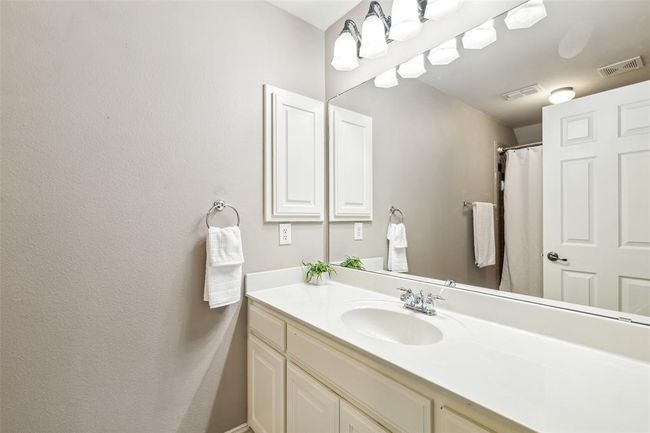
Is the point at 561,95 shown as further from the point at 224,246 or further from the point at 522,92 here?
the point at 224,246

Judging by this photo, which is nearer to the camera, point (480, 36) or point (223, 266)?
point (480, 36)

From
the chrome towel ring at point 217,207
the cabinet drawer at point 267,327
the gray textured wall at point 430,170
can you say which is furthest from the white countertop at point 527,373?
the chrome towel ring at point 217,207

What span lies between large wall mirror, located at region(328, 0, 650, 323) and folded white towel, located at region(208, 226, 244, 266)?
75cm

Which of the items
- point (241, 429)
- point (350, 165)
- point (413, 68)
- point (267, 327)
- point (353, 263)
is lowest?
point (241, 429)

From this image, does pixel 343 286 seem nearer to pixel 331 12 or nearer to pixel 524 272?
pixel 524 272

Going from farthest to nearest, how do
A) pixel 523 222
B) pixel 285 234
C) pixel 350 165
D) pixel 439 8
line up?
pixel 350 165
pixel 285 234
pixel 439 8
pixel 523 222

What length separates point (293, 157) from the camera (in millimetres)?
1605

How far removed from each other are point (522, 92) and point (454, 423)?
43.2 inches

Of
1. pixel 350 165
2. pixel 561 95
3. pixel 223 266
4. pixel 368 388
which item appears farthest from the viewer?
pixel 350 165

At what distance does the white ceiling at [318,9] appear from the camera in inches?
61.1

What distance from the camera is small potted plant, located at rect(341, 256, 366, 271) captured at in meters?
1.63

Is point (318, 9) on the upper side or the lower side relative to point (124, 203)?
upper

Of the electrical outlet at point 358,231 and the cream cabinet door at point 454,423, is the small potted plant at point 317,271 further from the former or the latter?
the cream cabinet door at point 454,423

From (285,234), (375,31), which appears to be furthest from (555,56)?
(285,234)
